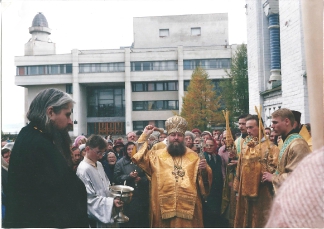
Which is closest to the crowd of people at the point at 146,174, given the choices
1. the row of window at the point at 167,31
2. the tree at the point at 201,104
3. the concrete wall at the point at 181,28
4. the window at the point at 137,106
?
the tree at the point at 201,104

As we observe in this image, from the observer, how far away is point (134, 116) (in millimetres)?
8625

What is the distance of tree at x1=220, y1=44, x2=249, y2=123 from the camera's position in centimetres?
593

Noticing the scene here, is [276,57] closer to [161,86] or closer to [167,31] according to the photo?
[167,31]

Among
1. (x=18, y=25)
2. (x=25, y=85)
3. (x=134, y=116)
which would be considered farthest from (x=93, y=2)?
(x=134, y=116)

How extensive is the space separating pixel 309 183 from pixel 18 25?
3288mm

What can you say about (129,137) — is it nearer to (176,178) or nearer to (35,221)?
(176,178)

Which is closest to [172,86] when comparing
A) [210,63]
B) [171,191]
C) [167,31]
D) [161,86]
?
[161,86]

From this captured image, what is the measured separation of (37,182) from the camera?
6.52 feet

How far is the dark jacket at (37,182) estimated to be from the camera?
198cm

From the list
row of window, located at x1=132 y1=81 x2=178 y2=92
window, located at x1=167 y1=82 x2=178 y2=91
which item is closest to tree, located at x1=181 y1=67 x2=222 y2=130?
window, located at x1=167 y1=82 x2=178 y2=91

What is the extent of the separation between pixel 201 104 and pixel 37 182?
5.15 meters

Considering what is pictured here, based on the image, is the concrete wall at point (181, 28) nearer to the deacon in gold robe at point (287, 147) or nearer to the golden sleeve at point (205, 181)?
the deacon in gold robe at point (287, 147)

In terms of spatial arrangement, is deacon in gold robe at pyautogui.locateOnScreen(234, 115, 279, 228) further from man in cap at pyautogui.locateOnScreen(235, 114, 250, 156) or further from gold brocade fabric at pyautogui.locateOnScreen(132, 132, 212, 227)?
man in cap at pyautogui.locateOnScreen(235, 114, 250, 156)

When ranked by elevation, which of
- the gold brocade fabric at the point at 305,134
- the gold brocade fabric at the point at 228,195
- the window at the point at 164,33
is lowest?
the gold brocade fabric at the point at 228,195
